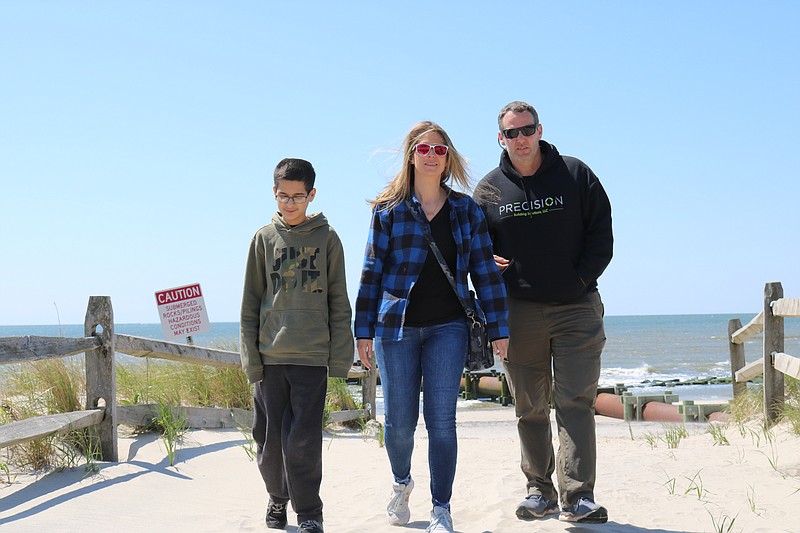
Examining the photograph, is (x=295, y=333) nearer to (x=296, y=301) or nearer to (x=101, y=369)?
(x=296, y=301)

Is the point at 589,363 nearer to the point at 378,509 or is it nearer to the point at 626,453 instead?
the point at 378,509

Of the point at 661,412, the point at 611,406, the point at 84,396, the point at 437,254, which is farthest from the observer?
the point at 611,406

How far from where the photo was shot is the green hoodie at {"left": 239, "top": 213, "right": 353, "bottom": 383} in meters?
3.92

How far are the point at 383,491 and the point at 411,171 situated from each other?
2.16 metres

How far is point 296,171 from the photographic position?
4.04m

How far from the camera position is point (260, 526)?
14.1ft

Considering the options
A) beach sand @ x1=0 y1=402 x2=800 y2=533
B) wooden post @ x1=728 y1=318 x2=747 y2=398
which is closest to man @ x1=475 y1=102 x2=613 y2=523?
beach sand @ x1=0 y1=402 x2=800 y2=533

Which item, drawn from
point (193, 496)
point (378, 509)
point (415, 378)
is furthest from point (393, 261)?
point (193, 496)

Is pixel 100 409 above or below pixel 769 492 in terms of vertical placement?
above

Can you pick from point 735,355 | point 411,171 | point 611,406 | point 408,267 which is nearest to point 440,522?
point 408,267

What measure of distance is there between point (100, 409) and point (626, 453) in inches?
163

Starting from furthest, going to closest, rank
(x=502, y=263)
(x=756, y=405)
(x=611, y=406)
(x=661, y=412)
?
(x=611, y=406) < (x=661, y=412) < (x=756, y=405) < (x=502, y=263)

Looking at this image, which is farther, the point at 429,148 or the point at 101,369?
the point at 101,369

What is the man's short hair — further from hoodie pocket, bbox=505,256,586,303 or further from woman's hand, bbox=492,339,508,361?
woman's hand, bbox=492,339,508,361
